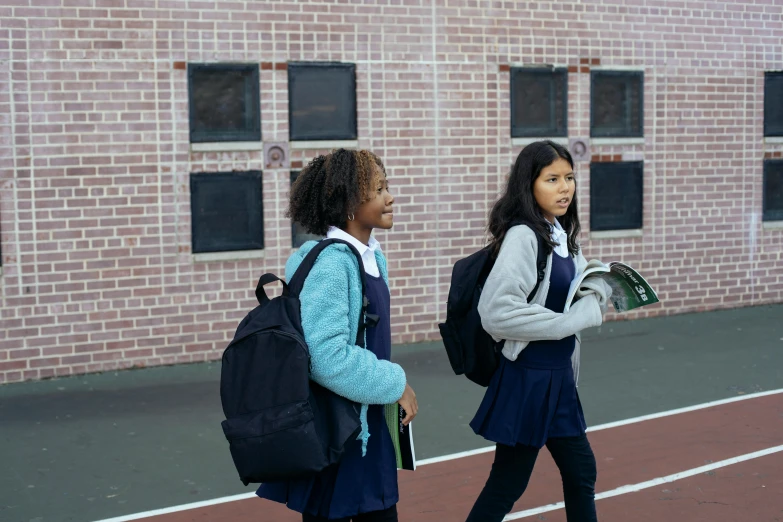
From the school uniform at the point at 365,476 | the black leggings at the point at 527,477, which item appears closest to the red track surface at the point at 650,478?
the black leggings at the point at 527,477

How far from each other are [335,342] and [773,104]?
11053mm

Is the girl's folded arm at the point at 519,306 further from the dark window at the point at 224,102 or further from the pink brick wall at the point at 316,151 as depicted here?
the dark window at the point at 224,102

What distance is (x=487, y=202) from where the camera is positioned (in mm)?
11680

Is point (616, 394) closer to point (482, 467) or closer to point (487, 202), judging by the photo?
point (482, 467)

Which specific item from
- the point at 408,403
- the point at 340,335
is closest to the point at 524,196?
the point at 408,403

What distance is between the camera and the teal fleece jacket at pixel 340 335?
12.3 ft

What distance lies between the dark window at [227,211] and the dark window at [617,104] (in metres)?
4.08

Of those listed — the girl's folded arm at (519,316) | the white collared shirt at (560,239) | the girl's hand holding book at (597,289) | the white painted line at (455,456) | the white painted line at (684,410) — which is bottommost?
the white painted line at (455,456)

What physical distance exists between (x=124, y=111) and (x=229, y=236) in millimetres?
1559

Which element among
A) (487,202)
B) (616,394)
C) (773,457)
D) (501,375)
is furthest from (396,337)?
(501,375)

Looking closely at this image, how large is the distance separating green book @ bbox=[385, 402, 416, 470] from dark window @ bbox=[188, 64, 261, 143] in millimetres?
6757

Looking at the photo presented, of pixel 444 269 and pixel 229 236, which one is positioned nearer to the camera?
pixel 229 236

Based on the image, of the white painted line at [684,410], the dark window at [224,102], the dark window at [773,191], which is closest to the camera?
the white painted line at [684,410]

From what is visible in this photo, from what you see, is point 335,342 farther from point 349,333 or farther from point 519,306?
point 519,306
